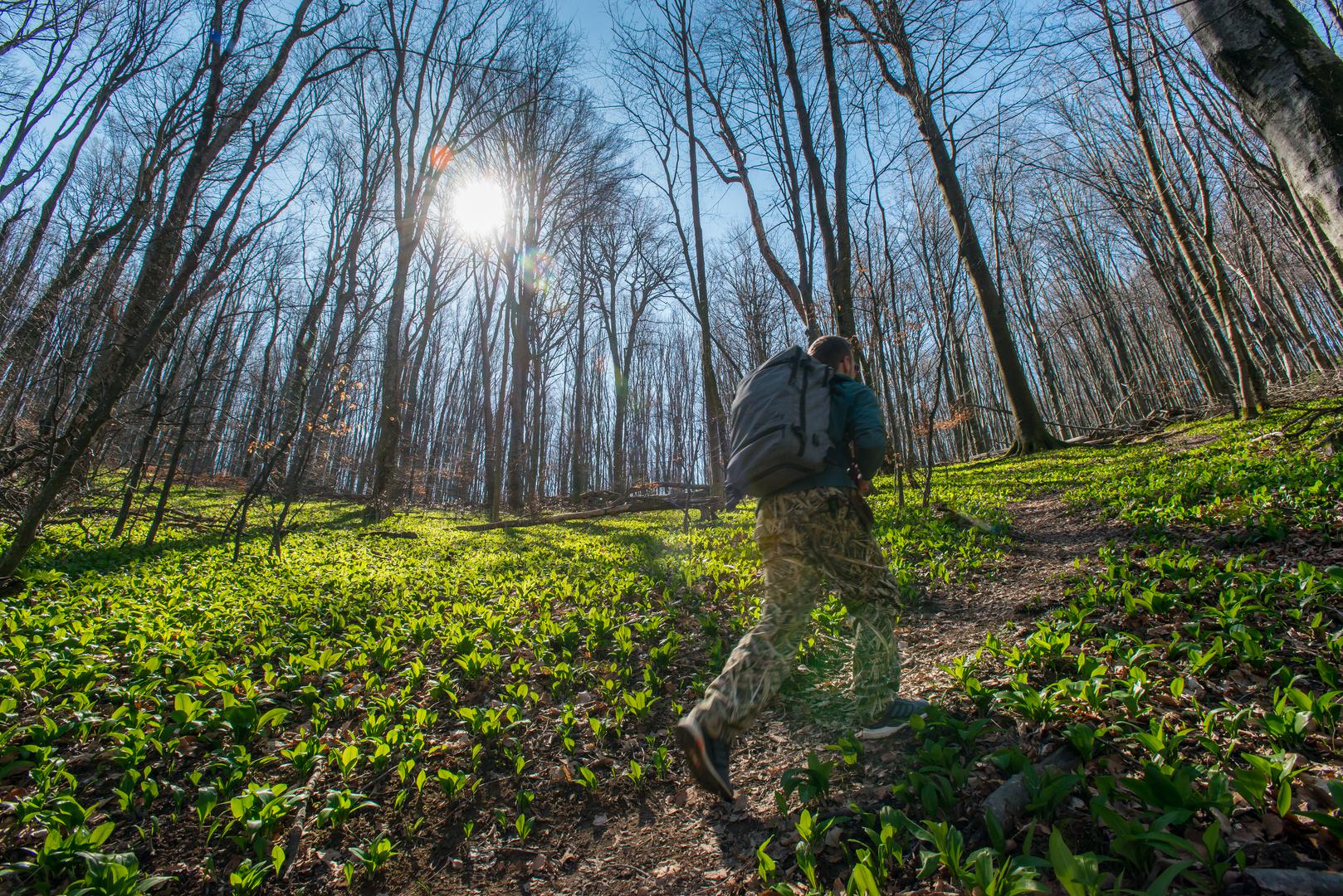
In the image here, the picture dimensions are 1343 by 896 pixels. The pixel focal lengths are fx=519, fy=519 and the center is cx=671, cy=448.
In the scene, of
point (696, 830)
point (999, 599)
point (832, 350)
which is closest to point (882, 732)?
point (696, 830)

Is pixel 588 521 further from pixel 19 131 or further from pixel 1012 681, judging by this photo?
pixel 19 131

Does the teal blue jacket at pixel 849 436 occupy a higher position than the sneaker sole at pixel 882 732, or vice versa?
the teal blue jacket at pixel 849 436

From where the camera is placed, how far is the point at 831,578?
9.34ft

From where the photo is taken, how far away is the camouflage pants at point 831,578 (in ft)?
8.92

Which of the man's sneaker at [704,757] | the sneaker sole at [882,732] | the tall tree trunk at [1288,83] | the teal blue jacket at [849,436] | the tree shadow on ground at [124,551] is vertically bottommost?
the sneaker sole at [882,732]

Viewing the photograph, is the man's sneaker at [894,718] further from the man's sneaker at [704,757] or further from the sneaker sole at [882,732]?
the man's sneaker at [704,757]

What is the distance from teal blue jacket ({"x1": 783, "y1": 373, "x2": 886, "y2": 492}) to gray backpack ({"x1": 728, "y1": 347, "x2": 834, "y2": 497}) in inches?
2.4

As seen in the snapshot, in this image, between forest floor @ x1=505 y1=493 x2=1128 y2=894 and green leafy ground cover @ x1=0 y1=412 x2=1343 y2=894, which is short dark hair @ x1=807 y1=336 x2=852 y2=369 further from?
forest floor @ x1=505 y1=493 x2=1128 y2=894

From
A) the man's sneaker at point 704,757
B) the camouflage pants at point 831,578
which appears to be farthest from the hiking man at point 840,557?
the man's sneaker at point 704,757

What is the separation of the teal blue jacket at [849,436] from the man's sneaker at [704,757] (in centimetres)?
127

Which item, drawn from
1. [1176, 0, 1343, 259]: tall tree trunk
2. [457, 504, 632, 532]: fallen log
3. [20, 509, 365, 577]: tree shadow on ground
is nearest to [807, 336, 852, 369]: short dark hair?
[1176, 0, 1343, 259]: tall tree trunk

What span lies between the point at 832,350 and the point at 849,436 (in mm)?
612

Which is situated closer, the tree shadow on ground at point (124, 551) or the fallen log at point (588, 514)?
the tree shadow on ground at point (124, 551)

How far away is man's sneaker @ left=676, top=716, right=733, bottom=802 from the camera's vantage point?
216 cm
